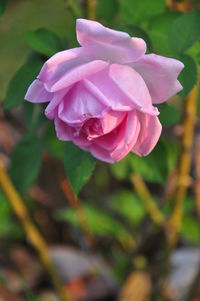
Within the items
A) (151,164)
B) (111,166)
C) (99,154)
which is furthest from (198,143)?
(99,154)

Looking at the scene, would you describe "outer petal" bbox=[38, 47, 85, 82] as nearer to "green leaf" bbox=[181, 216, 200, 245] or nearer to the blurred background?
the blurred background

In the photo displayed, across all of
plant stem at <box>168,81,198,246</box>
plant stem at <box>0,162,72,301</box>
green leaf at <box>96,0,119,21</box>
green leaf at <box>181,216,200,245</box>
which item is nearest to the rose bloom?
green leaf at <box>96,0,119,21</box>

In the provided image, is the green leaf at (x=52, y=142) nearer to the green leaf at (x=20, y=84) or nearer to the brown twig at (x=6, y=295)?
the green leaf at (x=20, y=84)

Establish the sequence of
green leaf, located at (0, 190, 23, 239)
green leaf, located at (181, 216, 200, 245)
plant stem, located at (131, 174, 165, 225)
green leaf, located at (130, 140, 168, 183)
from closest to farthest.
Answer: green leaf, located at (130, 140, 168, 183) → plant stem, located at (131, 174, 165, 225) → green leaf, located at (181, 216, 200, 245) → green leaf, located at (0, 190, 23, 239)

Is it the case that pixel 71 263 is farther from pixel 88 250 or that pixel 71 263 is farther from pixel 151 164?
pixel 151 164

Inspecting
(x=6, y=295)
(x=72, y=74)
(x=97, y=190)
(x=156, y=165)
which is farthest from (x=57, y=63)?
(x=97, y=190)

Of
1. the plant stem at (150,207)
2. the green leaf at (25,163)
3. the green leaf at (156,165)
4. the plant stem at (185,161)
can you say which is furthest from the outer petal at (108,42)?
the plant stem at (150,207)
